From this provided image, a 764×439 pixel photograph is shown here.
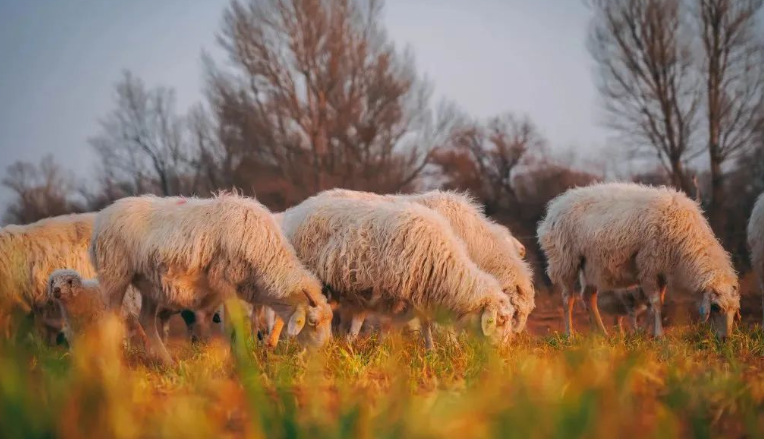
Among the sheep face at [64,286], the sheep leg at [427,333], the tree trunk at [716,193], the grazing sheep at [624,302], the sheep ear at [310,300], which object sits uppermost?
the tree trunk at [716,193]

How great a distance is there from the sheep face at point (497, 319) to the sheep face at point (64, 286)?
4.35m

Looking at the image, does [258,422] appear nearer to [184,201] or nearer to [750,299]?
→ [184,201]

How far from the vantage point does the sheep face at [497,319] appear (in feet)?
24.9

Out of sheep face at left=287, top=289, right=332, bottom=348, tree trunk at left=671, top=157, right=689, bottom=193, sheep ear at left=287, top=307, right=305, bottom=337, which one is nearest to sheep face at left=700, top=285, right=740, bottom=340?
sheep face at left=287, top=289, right=332, bottom=348

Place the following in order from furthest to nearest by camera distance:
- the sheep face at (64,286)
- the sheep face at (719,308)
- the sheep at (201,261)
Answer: the sheep face at (719,308), the sheep face at (64,286), the sheep at (201,261)

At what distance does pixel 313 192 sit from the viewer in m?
21.6

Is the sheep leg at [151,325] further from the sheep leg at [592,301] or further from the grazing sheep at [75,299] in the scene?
the sheep leg at [592,301]

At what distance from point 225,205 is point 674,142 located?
14.9 m

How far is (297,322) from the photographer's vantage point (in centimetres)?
727

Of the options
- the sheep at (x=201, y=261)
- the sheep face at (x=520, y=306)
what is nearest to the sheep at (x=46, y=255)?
the sheep at (x=201, y=261)

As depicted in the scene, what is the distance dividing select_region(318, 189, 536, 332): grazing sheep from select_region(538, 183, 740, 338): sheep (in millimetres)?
1261

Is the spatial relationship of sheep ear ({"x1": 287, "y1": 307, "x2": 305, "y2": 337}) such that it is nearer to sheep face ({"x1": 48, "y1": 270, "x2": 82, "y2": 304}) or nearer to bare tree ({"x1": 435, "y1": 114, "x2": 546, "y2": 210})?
sheep face ({"x1": 48, "y1": 270, "x2": 82, "y2": 304})

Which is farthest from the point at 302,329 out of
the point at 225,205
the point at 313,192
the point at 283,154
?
the point at 283,154

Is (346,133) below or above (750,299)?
above
